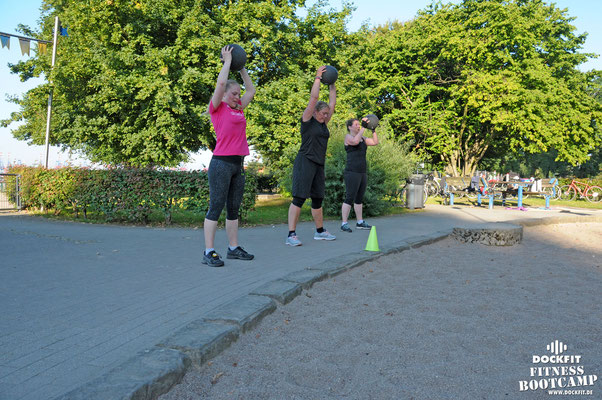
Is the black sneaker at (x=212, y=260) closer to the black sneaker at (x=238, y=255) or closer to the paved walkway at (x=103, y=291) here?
the paved walkway at (x=103, y=291)

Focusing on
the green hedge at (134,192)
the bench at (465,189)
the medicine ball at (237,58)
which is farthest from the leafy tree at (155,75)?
the medicine ball at (237,58)

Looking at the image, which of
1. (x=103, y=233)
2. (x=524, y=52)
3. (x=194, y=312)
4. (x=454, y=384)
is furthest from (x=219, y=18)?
(x=454, y=384)

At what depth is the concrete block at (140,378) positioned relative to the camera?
6.13 feet

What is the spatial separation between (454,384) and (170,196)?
8143 millimetres

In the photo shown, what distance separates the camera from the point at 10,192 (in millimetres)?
14555

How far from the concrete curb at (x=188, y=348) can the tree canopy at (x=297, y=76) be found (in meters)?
10.7

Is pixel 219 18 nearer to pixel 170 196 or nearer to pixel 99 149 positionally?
pixel 99 149

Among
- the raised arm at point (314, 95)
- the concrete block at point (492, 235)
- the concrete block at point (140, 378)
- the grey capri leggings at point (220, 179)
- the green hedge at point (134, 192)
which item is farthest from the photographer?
the green hedge at point (134, 192)

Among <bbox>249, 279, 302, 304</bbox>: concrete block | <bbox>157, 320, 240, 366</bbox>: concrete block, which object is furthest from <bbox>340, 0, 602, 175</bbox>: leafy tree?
<bbox>157, 320, 240, 366</bbox>: concrete block

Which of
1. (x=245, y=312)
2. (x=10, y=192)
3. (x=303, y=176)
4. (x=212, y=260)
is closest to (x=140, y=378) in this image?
(x=245, y=312)

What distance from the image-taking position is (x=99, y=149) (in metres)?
18.5

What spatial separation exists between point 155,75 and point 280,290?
14897 millimetres

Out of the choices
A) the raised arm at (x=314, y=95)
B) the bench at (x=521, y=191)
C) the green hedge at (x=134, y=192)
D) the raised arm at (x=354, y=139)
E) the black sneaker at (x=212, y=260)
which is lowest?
the black sneaker at (x=212, y=260)

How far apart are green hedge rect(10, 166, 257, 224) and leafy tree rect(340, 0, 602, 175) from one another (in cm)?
1492
